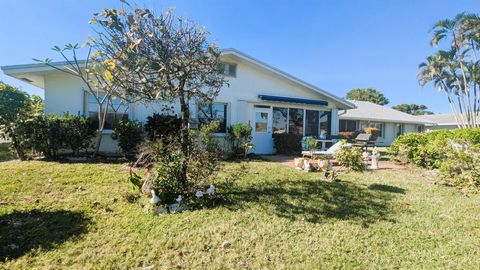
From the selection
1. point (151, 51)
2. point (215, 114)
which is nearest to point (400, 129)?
point (215, 114)

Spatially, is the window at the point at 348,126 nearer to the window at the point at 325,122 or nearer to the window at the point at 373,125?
the window at the point at 373,125

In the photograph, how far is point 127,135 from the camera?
359 inches

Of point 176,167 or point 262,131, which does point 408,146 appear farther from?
point 176,167

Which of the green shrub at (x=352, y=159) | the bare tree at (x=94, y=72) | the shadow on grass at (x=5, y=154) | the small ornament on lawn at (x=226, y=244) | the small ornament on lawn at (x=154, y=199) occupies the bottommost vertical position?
the small ornament on lawn at (x=226, y=244)

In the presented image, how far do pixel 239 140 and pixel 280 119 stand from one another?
11.9 feet

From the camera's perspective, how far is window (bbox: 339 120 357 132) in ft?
80.1

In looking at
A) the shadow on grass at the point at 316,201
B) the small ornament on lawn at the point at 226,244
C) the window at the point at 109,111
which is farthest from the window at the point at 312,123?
the small ornament on lawn at the point at 226,244

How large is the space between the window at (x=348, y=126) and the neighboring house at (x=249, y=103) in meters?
10.4

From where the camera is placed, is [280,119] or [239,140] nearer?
[239,140]

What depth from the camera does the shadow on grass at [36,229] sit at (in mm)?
3173

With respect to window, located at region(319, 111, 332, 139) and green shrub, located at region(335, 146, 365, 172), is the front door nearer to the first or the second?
window, located at region(319, 111, 332, 139)

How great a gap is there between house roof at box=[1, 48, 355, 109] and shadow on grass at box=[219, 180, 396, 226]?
7.31 metres

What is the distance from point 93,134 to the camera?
912cm

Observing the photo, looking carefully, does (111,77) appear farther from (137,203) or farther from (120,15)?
(137,203)
